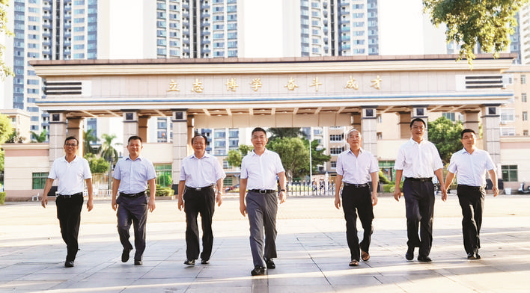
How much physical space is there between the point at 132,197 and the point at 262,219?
1955mm

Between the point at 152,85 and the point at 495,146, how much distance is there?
71.2 ft

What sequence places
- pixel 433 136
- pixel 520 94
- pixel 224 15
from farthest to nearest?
1. pixel 224 15
2. pixel 520 94
3. pixel 433 136

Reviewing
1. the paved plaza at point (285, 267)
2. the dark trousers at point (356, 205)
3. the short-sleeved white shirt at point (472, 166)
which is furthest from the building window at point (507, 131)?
the dark trousers at point (356, 205)

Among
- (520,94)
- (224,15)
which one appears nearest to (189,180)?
(520,94)

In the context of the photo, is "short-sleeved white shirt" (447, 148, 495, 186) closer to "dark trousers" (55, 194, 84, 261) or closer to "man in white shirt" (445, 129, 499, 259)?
"man in white shirt" (445, 129, 499, 259)

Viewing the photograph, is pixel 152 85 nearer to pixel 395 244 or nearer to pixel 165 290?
pixel 395 244

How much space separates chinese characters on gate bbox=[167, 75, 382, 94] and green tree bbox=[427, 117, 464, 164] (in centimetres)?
2429

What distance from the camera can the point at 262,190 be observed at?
6.12 metres

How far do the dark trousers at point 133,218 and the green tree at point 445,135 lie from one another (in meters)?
50.2

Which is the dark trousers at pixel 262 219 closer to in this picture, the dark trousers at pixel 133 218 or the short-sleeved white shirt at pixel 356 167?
the short-sleeved white shirt at pixel 356 167

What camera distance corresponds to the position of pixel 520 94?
61844 millimetres

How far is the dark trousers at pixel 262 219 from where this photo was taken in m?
5.92

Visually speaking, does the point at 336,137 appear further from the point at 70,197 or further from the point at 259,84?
the point at 70,197

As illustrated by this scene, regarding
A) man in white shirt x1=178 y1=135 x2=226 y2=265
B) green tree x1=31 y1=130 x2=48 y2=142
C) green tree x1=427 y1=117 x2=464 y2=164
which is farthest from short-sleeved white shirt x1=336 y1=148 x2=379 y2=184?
green tree x1=31 y1=130 x2=48 y2=142
